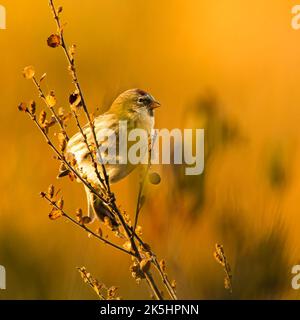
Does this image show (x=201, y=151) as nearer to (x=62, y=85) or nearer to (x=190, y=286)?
(x=190, y=286)

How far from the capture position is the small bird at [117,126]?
5.05 feet

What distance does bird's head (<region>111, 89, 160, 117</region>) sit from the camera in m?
1.65

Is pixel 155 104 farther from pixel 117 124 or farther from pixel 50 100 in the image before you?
pixel 50 100

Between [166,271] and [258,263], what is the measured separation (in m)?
0.22

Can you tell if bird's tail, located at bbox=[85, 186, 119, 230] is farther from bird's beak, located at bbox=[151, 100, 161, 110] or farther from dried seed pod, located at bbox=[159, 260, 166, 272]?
dried seed pod, located at bbox=[159, 260, 166, 272]

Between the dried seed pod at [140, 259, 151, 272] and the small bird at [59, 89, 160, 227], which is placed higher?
the small bird at [59, 89, 160, 227]

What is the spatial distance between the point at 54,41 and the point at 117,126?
62 centimetres

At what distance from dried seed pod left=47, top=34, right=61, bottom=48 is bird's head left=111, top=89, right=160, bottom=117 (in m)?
0.59

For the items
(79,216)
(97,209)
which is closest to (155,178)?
(79,216)

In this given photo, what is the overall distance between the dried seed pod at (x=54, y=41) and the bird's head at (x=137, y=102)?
0.59m

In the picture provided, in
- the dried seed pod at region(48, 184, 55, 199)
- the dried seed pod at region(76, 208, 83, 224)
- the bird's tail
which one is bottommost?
the bird's tail

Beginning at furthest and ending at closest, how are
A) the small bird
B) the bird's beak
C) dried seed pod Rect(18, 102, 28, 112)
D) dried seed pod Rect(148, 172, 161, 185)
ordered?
the bird's beak, the small bird, dried seed pod Rect(148, 172, 161, 185), dried seed pod Rect(18, 102, 28, 112)

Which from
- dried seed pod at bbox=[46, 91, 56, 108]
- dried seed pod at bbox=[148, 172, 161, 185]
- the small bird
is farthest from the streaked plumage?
dried seed pod at bbox=[46, 91, 56, 108]

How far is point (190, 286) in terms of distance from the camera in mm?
1121
